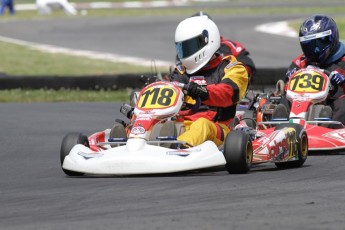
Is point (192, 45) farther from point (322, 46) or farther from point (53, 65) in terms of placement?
point (53, 65)

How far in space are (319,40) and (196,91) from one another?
282cm

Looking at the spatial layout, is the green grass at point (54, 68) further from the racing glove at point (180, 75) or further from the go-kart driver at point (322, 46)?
the racing glove at point (180, 75)

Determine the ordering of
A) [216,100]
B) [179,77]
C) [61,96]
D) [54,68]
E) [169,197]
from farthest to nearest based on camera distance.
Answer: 1. [54,68]
2. [61,96]
3. [179,77]
4. [216,100]
5. [169,197]

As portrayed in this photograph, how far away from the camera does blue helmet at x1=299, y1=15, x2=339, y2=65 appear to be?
10312 millimetres

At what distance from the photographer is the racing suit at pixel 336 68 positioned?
9852 millimetres

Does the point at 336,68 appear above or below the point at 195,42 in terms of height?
below

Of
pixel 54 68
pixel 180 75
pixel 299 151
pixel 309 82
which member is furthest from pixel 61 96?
pixel 299 151

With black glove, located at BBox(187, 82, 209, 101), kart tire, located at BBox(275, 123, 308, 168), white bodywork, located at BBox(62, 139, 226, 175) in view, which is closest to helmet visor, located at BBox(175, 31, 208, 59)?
black glove, located at BBox(187, 82, 209, 101)

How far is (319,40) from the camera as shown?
1032 cm

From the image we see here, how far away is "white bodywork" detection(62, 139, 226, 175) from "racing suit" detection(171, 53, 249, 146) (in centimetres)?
31

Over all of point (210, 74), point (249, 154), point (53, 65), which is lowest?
point (53, 65)

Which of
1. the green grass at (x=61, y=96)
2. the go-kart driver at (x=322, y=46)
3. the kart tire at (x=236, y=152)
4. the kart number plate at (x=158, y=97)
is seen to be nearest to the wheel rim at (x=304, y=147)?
the kart tire at (x=236, y=152)

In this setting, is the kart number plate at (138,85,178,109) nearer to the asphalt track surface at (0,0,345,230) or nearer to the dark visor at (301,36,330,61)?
the asphalt track surface at (0,0,345,230)

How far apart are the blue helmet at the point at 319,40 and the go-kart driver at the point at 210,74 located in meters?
2.00
